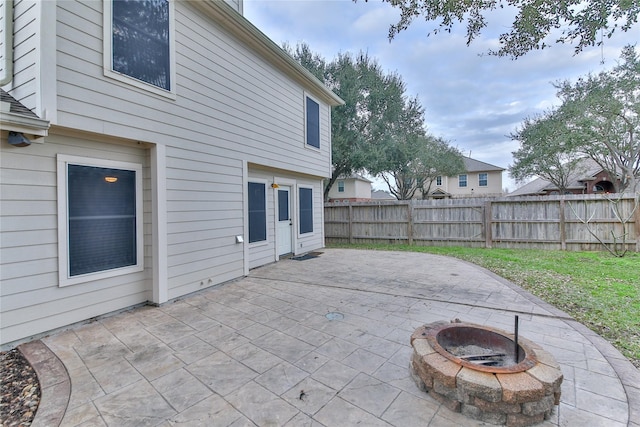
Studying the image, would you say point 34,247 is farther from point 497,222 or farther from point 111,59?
point 497,222

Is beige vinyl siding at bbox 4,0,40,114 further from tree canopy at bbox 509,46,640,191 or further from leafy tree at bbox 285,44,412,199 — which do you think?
tree canopy at bbox 509,46,640,191

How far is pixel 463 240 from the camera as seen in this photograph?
9.34m

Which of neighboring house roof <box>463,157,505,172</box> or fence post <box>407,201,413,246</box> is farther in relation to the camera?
neighboring house roof <box>463,157,505,172</box>

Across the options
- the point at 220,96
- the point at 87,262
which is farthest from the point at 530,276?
the point at 87,262

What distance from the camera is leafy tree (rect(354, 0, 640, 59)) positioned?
3.40m

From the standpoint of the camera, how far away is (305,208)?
332 inches

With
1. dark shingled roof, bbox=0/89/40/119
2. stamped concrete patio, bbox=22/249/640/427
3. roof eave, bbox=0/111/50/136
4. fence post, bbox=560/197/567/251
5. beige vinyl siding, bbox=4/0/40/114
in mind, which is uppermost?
beige vinyl siding, bbox=4/0/40/114

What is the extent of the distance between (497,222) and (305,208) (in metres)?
6.16

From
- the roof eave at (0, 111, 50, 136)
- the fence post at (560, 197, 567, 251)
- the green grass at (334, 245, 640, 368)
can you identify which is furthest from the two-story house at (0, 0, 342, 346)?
the fence post at (560, 197, 567, 251)

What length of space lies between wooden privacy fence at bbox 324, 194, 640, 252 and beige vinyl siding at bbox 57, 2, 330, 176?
156 inches

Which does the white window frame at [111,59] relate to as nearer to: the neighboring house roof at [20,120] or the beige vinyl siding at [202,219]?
the beige vinyl siding at [202,219]

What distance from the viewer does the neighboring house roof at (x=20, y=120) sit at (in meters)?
2.57

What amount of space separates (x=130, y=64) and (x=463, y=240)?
9.71 m

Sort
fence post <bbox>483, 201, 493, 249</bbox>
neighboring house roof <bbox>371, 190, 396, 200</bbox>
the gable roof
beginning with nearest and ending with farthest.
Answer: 1. the gable roof
2. fence post <bbox>483, 201, 493, 249</bbox>
3. neighboring house roof <bbox>371, 190, 396, 200</bbox>
